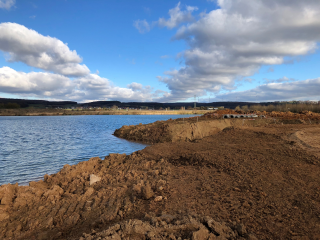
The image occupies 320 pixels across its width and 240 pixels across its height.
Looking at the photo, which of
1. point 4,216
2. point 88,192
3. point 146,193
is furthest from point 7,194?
point 146,193

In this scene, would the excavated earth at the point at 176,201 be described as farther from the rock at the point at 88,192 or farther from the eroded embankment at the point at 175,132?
the eroded embankment at the point at 175,132

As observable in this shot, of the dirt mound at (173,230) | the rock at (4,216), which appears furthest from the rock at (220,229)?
the rock at (4,216)

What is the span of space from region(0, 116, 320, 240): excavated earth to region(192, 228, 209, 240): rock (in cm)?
2

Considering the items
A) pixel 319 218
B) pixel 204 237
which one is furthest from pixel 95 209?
pixel 319 218

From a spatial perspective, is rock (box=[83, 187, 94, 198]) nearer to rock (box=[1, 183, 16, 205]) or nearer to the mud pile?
rock (box=[1, 183, 16, 205])

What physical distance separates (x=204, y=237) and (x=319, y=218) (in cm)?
282

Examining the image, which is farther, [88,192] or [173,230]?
[88,192]

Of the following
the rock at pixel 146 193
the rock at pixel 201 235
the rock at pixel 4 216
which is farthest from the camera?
the rock at pixel 146 193

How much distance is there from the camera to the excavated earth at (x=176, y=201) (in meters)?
3.77

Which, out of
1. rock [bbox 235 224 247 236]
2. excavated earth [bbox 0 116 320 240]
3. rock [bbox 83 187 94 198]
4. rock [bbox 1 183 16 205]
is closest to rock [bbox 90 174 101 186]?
excavated earth [bbox 0 116 320 240]

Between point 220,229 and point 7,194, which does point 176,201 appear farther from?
point 7,194

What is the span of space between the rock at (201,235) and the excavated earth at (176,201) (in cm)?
2

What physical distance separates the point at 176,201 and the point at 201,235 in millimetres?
1679

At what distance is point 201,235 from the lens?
3.42 m
